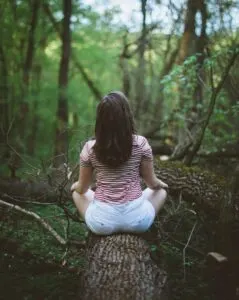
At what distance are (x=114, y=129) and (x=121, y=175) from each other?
46 cm

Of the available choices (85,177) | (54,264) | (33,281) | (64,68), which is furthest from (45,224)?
(64,68)

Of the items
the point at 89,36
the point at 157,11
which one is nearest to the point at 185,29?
the point at 157,11

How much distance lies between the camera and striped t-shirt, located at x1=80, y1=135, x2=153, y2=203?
379 centimetres

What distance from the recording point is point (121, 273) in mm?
3461

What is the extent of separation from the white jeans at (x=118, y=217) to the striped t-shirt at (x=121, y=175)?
6 cm

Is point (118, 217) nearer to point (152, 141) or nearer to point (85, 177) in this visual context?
point (85, 177)

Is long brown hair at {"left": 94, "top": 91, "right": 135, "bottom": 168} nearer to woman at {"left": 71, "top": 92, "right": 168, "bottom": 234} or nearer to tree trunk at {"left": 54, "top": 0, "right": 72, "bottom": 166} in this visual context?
woman at {"left": 71, "top": 92, "right": 168, "bottom": 234}

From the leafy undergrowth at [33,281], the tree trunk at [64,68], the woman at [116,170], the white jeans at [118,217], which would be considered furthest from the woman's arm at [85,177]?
the tree trunk at [64,68]

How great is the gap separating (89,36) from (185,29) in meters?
7.04

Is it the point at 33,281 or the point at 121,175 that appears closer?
the point at 121,175

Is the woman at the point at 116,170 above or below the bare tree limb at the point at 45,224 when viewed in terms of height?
above

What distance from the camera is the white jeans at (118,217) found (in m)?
3.74

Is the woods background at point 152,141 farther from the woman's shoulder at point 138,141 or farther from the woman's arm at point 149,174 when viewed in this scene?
the woman's shoulder at point 138,141

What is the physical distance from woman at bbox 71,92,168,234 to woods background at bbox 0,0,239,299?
2.53 feet
